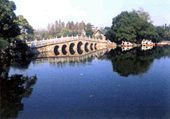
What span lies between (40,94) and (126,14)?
35.3 meters

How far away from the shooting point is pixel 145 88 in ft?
26.8

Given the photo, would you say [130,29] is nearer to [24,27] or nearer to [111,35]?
[111,35]

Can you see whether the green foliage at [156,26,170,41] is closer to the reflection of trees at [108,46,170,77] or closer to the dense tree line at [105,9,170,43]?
the dense tree line at [105,9,170,43]

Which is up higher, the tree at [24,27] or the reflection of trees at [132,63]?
the tree at [24,27]

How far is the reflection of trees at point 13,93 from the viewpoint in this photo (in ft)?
20.7

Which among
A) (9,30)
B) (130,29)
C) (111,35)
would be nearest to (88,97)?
(9,30)

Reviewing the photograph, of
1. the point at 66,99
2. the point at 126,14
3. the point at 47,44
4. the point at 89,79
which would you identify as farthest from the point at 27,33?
the point at 66,99

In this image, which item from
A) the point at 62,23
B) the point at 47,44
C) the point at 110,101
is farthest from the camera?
the point at 62,23

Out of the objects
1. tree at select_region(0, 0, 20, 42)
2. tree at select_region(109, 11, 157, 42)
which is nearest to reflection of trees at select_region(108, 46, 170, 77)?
tree at select_region(0, 0, 20, 42)

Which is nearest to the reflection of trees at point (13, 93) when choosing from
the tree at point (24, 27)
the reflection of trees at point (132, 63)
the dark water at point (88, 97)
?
the dark water at point (88, 97)

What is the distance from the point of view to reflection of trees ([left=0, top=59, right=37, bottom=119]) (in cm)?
632

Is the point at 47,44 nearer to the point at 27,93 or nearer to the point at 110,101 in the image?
the point at 27,93

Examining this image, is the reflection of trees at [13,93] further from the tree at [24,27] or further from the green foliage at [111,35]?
the green foliage at [111,35]

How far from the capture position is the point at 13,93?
8195 millimetres
